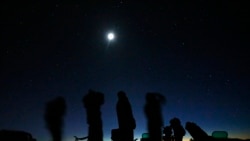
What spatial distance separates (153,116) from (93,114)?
1.89m

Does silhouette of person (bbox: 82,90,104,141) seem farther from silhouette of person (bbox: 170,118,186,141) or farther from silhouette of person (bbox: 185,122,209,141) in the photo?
silhouette of person (bbox: 170,118,186,141)

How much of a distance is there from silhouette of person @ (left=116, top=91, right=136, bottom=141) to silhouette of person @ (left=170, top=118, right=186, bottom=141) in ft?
10.9

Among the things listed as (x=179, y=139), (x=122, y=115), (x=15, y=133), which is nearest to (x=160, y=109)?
(x=122, y=115)

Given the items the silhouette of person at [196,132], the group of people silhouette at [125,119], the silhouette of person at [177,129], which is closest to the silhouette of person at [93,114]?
the group of people silhouette at [125,119]

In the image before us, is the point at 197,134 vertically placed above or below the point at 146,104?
below

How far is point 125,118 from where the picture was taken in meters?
9.25

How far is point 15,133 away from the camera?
52.0 ft

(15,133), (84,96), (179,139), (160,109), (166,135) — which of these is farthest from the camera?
(15,133)

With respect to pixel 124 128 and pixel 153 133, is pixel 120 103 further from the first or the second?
pixel 153 133

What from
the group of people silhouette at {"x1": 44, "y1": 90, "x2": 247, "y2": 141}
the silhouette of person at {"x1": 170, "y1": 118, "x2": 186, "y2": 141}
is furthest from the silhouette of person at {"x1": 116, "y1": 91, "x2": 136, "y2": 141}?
the silhouette of person at {"x1": 170, "y1": 118, "x2": 186, "y2": 141}

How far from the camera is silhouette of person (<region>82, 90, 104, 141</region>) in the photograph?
8.77 m

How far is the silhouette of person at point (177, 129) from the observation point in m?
12.1

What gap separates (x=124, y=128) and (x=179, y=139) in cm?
390

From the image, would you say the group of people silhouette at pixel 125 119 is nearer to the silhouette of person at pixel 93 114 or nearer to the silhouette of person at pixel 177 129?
the silhouette of person at pixel 93 114
